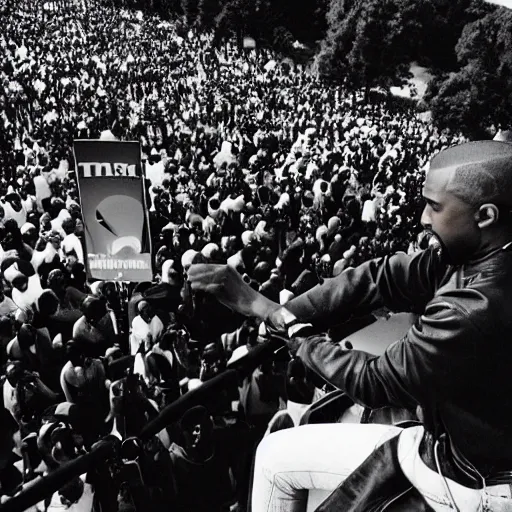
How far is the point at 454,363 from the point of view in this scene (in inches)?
37.2

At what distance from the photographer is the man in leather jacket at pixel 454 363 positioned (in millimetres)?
949

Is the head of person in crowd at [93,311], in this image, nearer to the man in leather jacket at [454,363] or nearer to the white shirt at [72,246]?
the white shirt at [72,246]

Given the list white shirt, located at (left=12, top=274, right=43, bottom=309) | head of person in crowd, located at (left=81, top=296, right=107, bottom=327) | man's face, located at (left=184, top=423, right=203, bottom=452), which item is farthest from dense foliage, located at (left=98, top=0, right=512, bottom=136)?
man's face, located at (left=184, top=423, right=203, bottom=452)

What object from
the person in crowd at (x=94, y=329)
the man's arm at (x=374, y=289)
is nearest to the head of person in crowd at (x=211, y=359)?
the person in crowd at (x=94, y=329)

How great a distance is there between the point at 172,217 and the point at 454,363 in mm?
5743

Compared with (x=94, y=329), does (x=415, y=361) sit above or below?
above

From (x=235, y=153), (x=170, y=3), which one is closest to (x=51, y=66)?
(x=170, y=3)

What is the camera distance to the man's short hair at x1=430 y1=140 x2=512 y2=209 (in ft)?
3.21

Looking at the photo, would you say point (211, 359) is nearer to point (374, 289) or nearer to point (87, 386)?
point (87, 386)

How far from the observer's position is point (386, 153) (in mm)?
9672

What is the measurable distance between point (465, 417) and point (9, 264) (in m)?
4.29

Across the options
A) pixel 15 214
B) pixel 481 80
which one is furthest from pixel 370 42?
pixel 15 214

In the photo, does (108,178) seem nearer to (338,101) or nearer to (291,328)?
(291,328)

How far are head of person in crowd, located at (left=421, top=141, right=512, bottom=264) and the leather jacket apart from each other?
0.10ft
